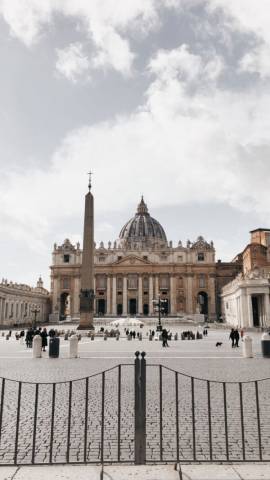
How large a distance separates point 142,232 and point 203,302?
29.6 m

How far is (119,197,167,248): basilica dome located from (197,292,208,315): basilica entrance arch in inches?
803

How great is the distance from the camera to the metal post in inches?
181

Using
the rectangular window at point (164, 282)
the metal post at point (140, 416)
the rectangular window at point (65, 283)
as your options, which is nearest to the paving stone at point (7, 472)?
the metal post at point (140, 416)

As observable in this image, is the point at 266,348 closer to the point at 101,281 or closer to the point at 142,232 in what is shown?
the point at 101,281

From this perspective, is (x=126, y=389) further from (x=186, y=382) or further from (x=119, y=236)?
(x=119, y=236)

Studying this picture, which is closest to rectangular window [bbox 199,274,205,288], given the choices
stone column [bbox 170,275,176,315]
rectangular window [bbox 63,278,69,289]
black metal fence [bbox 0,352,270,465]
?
stone column [bbox 170,275,176,315]

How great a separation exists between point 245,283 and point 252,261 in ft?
50.1

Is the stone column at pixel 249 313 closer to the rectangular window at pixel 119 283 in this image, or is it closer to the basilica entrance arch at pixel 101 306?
the rectangular window at pixel 119 283

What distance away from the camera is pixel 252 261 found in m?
65.2

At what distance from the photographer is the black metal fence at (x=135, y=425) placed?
15.9 feet

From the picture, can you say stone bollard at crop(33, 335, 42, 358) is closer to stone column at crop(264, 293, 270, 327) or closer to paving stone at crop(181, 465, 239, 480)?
paving stone at crop(181, 465, 239, 480)

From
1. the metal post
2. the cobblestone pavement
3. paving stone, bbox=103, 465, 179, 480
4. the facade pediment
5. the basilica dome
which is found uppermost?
the basilica dome

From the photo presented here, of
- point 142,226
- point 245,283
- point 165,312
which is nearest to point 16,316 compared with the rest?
point 165,312

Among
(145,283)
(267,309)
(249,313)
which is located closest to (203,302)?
(145,283)
